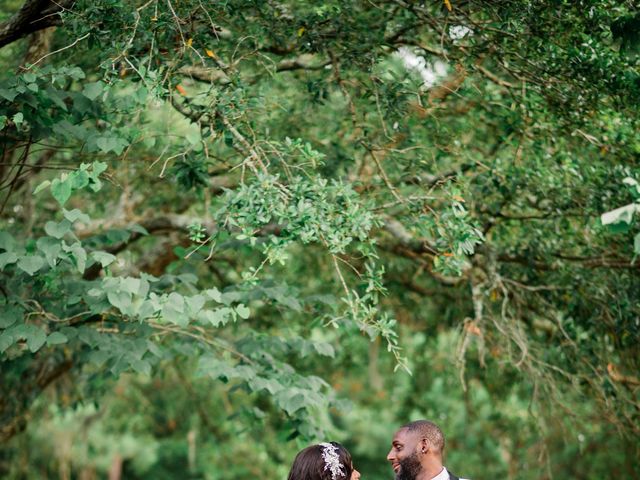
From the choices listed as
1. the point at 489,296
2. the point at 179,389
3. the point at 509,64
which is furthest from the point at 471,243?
the point at 179,389

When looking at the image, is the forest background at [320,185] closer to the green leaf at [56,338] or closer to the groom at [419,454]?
the green leaf at [56,338]

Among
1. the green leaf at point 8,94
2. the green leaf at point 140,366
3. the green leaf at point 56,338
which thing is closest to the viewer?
the green leaf at point 8,94

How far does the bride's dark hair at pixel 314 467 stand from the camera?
3.77 m

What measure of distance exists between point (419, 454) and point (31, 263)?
2.12 meters

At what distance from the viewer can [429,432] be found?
12.6 feet

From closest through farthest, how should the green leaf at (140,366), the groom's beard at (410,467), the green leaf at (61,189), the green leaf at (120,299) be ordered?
1. the green leaf at (61,189)
2. the groom's beard at (410,467)
3. the green leaf at (120,299)
4. the green leaf at (140,366)

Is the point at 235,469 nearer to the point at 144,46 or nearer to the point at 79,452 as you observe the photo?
the point at 79,452

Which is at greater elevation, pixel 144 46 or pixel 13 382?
pixel 144 46

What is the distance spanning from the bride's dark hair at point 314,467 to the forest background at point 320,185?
0.69 meters

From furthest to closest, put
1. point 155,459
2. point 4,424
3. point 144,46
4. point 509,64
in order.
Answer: point 155,459 < point 4,424 < point 509,64 < point 144,46

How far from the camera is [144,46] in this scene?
4633mm

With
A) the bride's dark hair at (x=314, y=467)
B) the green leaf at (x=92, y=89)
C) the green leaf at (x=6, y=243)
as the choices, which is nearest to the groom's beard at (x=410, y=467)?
the bride's dark hair at (x=314, y=467)

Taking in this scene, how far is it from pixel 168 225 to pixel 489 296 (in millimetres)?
2736

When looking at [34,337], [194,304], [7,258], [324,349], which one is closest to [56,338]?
[34,337]
